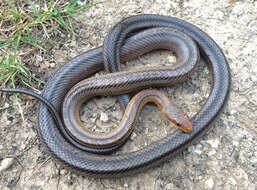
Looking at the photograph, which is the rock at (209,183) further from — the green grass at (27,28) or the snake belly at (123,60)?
the green grass at (27,28)

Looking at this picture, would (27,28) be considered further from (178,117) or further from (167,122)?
(178,117)

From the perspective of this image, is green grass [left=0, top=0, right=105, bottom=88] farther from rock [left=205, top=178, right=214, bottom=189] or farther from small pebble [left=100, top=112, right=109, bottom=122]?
rock [left=205, top=178, right=214, bottom=189]

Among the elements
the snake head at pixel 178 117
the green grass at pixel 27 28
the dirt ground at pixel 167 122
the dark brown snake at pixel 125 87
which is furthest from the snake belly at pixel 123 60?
the green grass at pixel 27 28

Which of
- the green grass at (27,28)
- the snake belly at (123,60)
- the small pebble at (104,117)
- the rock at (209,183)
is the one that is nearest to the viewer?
the snake belly at (123,60)

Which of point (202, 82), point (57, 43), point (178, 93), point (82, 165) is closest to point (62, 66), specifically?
point (57, 43)

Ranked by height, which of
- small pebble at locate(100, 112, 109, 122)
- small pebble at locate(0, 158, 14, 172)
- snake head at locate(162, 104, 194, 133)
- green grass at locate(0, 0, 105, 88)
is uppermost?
green grass at locate(0, 0, 105, 88)

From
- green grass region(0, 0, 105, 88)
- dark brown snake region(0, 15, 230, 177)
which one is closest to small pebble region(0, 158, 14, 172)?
dark brown snake region(0, 15, 230, 177)
